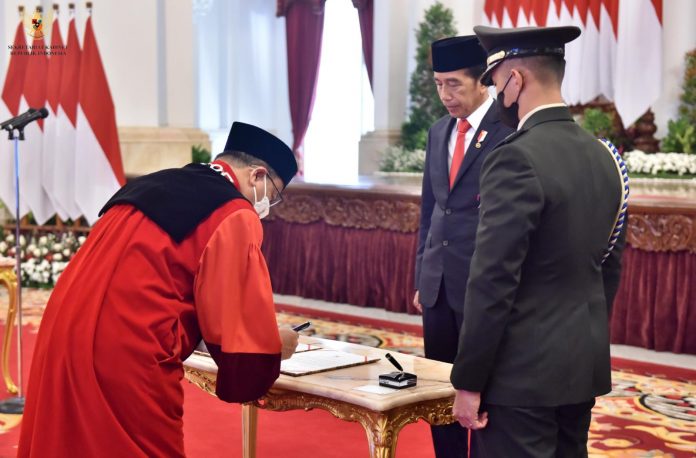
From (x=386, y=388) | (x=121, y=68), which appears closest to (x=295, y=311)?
(x=121, y=68)

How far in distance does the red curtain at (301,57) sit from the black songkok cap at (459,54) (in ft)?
35.8

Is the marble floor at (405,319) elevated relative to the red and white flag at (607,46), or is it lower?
lower

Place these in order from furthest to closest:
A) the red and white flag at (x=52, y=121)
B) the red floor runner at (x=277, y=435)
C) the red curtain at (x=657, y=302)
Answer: the red and white flag at (x=52, y=121) < the red curtain at (x=657, y=302) < the red floor runner at (x=277, y=435)

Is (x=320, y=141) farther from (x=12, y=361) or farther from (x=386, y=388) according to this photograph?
(x=386, y=388)

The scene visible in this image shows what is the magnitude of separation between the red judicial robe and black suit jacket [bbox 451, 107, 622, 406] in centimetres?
55

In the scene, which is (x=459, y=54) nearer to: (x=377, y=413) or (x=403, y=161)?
(x=377, y=413)

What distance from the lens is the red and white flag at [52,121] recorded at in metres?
8.22

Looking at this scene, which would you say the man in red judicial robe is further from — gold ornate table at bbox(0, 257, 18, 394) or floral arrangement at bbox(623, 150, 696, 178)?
floral arrangement at bbox(623, 150, 696, 178)

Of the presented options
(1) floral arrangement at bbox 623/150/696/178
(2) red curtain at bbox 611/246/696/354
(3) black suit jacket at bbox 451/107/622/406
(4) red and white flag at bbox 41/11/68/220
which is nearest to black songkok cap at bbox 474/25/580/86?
(3) black suit jacket at bbox 451/107/622/406

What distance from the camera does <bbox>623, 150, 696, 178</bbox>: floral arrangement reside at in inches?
364

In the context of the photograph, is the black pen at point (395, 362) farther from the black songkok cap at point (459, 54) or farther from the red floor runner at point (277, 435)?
the red floor runner at point (277, 435)

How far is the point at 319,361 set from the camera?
2.96m

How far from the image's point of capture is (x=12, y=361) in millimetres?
5582

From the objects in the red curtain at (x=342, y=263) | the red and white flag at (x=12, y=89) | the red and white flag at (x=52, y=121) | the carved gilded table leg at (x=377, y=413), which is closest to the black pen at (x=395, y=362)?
the carved gilded table leg at (x=377, y=413)
